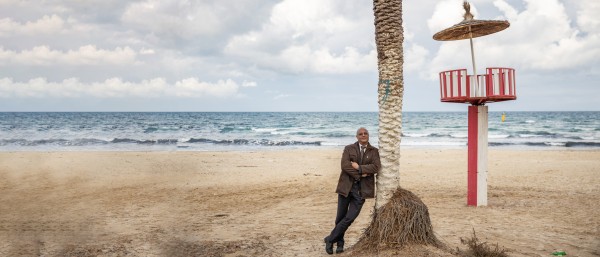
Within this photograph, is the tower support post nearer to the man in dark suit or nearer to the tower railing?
the tower railing

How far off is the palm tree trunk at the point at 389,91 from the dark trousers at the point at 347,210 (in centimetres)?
32

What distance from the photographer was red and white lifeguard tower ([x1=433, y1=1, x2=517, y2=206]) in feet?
29.8

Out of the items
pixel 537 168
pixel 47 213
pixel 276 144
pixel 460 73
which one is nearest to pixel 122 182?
pixel 47 213

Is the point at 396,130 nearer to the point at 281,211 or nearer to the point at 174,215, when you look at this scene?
the point at 281,211

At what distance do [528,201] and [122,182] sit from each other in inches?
453

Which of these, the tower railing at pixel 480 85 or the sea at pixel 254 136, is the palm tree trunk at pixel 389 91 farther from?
the sea at pixel 254 136

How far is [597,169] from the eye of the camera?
16.2 meters

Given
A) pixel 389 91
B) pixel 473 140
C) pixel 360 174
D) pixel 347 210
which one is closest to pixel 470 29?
pixel 473 140

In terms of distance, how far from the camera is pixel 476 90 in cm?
916

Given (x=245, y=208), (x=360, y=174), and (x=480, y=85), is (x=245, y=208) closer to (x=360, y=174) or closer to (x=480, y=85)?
(x=360, y=174)

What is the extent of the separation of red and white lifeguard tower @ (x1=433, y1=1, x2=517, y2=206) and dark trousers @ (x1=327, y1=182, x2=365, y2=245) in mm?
4019

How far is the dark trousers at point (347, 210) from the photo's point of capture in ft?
20.6

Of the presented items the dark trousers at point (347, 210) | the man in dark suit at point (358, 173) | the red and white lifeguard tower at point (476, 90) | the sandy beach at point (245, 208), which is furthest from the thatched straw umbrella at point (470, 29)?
the dark trousers at point (347, 210)

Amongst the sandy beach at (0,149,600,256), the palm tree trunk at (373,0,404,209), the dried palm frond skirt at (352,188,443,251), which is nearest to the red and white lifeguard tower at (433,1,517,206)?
the sandy beach at (0,149,600,256)
